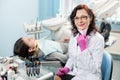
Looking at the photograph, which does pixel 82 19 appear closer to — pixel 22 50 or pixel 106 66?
pixel 106 66

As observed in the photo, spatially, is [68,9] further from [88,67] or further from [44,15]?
[88,67]

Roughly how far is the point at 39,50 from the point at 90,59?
1.70 ft

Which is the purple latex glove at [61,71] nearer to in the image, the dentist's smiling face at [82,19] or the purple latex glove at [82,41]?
the purple latex glove at [82,41]

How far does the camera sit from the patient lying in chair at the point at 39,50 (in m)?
1.72

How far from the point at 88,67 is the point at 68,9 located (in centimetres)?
133

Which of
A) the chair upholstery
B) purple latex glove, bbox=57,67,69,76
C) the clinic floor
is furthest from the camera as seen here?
the clinic floor

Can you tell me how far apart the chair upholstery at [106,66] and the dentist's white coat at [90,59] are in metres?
0.04

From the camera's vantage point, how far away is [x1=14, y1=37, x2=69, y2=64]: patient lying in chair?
1.72 meters

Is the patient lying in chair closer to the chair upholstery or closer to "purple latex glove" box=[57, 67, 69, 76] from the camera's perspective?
"purple latex glove" box=[57, 67, 69, 76]

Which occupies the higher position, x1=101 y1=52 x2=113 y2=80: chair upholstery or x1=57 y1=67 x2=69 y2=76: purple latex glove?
x1=101 y1=52 x2=113 y2=80: chair upholstery

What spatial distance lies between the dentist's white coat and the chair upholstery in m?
0.04

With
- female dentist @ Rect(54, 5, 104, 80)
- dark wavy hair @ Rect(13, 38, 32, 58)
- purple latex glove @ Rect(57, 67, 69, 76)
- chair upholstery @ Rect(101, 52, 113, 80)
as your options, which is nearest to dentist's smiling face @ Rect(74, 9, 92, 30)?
female dentist @ Rect(54, 5, 104, 80)

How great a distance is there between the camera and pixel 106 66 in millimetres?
1484

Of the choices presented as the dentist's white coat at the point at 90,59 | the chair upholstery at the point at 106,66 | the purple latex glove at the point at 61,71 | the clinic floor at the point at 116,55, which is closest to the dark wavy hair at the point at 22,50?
the purple latex glove at the point at 61,71
